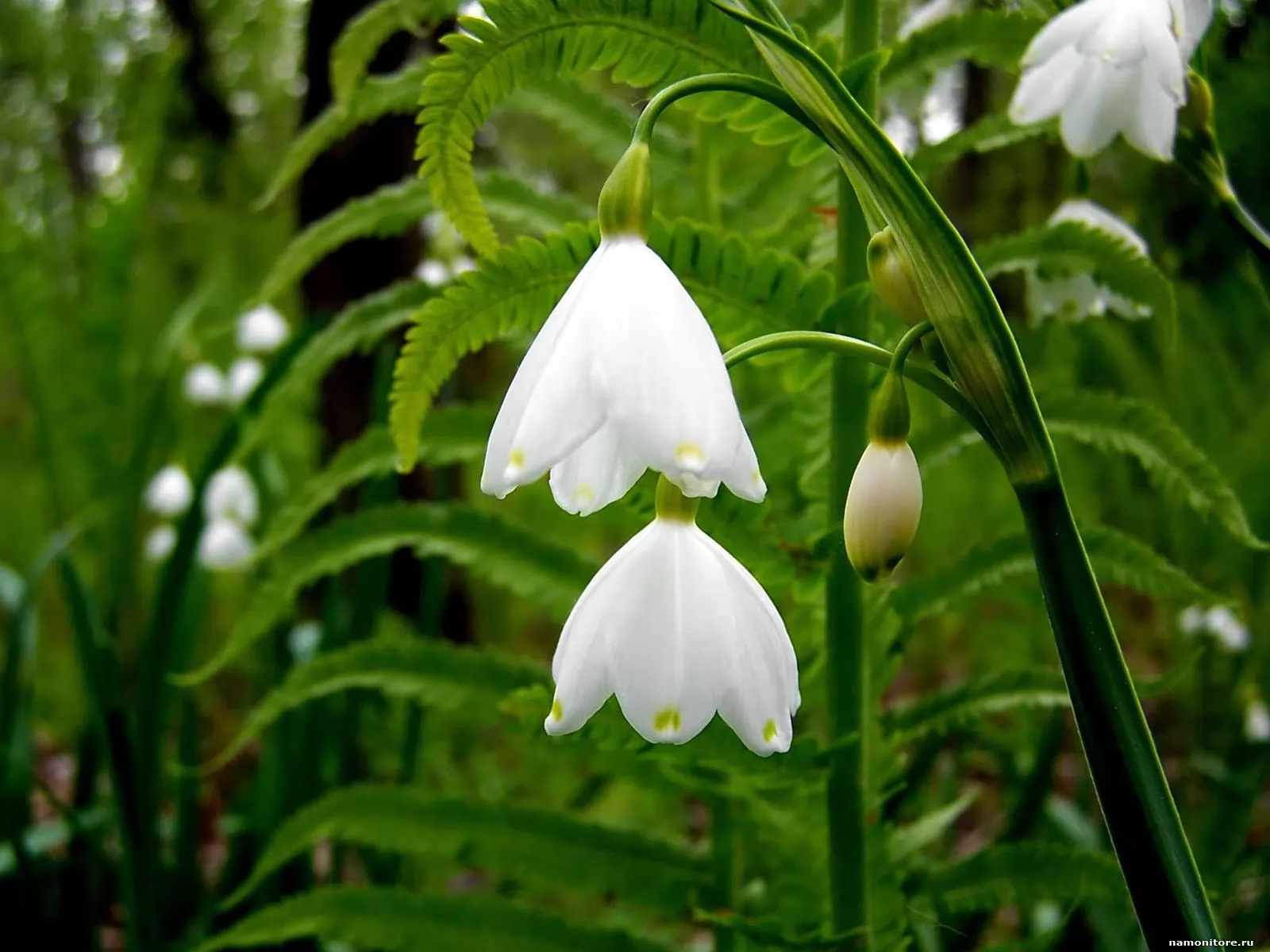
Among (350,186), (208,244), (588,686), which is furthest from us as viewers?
(208,244)

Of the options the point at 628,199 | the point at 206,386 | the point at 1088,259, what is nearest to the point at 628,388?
the point at 628,199

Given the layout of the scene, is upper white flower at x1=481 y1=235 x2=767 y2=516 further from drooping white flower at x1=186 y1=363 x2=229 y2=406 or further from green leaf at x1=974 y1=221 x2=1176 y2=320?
drooping white flower at x1=186 y1=363 x2=229 y2=406

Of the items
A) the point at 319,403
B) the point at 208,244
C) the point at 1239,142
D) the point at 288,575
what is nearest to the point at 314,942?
the point at 288,575

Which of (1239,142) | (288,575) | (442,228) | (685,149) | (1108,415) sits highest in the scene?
(1239,142)

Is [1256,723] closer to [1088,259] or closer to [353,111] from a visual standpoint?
[1088,259]

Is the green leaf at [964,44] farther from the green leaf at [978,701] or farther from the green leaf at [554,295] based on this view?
the green leaf at [978,701]

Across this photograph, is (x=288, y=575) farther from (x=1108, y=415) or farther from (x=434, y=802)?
(x=1108, y=415)

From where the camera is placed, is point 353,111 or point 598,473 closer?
point 598,473
